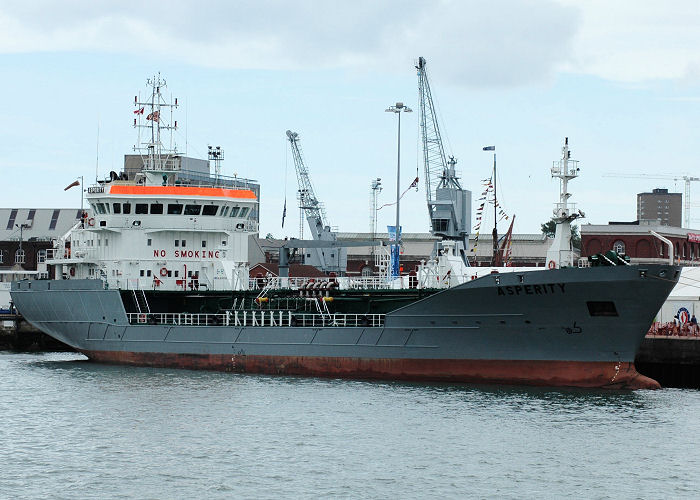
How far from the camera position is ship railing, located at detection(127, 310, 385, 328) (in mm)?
44156

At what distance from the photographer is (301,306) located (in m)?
45.6

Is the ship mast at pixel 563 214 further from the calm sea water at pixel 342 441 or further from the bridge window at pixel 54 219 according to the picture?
the bridge window at pixel 54 219

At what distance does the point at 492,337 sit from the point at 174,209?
733 inches

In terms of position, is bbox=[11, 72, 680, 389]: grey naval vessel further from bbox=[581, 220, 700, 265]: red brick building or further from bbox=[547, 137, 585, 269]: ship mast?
bbox=[581, 220, 700, 265]: red brick building

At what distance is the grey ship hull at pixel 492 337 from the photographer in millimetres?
37906

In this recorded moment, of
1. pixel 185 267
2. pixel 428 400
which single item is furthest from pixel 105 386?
pixel 428 400

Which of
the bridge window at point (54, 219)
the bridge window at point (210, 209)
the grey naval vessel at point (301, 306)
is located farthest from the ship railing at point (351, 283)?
the bridge window at point (54, 219)

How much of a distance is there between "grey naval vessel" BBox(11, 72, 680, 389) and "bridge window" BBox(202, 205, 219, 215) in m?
0.11

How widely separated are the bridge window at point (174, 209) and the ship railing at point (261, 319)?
4992mm

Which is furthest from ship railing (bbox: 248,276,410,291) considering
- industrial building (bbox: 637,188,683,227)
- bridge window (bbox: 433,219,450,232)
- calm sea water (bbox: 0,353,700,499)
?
industrial building (bbox: 637,188,683,227)

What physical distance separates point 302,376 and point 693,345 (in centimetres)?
1661

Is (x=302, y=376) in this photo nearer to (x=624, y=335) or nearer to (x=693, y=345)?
A: (x=624, y=335)

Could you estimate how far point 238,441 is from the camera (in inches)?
1224

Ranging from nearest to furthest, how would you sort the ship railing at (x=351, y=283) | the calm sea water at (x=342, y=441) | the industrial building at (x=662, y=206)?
the calm sea water at (x=342, y=441)
the ship railing at (x=351, y=283)
the industrial building at (x=662, y=206)
